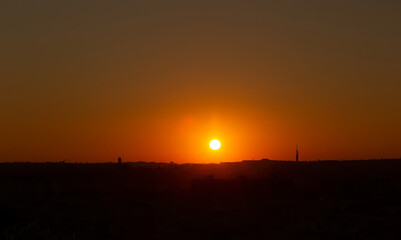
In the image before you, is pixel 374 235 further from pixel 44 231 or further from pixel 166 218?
pixel 44 231

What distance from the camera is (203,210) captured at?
38.2 metres

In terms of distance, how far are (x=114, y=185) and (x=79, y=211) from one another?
18796mm

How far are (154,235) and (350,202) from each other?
15.3 meters

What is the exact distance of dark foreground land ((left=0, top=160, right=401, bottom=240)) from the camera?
29.8 m

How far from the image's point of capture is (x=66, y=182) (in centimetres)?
5638

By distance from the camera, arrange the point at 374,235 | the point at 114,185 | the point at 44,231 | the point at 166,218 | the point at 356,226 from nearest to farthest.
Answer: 1. the point at 44,231
2. the point at 374,235
3. the point at 356,226
4. the point at 166,218
5. the point at 114,185

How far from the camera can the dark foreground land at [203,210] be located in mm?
29781

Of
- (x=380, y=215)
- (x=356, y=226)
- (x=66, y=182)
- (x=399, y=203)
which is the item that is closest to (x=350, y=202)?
(x=399, y=203)

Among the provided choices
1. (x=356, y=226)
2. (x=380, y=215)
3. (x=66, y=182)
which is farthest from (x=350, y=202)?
(x=66, y=182)

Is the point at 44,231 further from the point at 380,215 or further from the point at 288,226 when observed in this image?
the point at 380,215

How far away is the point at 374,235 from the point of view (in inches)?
1152

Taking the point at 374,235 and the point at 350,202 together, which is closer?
the point at 374,235

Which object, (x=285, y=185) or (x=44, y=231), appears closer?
(x=44, y=231)

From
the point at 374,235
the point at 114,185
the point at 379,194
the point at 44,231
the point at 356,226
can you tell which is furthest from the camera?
the point at 114,185
